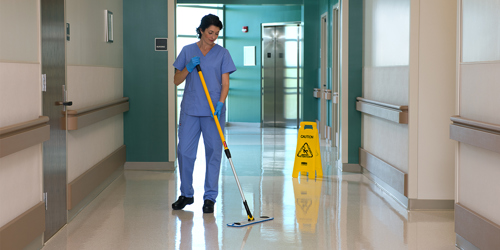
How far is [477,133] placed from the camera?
10.9ft

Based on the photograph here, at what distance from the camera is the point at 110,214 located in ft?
15.2

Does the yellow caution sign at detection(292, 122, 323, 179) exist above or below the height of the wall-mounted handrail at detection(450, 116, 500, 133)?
below

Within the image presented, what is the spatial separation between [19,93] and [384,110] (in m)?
3.30

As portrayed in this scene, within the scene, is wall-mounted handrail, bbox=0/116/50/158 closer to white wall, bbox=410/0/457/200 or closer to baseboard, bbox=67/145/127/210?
baseboard, bbox=67/145/127/210

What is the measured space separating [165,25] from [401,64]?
297 centimetres

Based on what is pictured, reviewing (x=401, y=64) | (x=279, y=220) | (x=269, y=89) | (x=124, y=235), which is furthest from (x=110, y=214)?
(x=269, y=89)

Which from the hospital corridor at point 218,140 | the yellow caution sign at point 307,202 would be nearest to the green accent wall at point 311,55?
the hospital corridor at point 218,140

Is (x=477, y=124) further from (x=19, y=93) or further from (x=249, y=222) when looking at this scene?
(x=19, y=93)

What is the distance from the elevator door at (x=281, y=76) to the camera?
40.7 ft

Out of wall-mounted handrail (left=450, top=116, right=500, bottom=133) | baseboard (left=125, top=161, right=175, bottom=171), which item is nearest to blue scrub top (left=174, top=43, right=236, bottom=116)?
wall-mounted handrail (left=450, top=116, right=500, bottom=133)

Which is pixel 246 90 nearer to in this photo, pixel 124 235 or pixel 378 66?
pixel 378 66

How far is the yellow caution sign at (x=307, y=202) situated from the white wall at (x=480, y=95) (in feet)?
3.69

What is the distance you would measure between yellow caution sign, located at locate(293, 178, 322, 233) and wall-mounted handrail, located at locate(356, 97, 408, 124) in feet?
3.05

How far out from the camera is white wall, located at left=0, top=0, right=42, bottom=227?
10.2 ft
